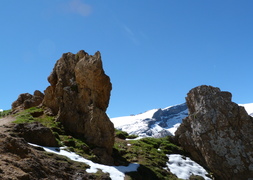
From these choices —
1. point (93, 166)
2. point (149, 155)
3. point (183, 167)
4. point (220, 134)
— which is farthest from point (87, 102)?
point (220, 134)

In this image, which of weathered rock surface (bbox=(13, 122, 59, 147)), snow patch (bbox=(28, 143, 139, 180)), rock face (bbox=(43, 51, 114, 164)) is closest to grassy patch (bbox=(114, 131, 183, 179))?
snow patch (bbox=(28, 143, 139, 180))

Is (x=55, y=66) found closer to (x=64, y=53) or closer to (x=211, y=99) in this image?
(x=64, y=53)

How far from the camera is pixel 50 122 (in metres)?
27.9

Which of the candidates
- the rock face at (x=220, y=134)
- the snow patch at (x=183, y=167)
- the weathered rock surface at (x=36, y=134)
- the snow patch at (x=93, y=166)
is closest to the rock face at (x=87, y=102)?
the snow patch at (x=93, y=166)

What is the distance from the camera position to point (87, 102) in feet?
91.9

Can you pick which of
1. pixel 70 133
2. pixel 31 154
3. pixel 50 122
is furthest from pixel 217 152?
pixel 31 154

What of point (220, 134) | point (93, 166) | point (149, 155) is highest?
point (220, 134)

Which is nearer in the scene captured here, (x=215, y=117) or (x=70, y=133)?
(x=70, y=133)

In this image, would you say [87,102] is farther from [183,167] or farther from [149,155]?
[183,167]

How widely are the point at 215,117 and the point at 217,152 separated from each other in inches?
179

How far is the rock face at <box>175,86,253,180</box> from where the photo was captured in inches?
1180

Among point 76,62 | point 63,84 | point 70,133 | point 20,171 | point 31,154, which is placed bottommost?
point 20,171

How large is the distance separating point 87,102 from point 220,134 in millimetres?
17642

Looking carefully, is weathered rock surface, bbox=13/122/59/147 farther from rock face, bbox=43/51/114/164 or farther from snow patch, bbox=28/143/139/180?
rock face, bbox=43/51/114/164
